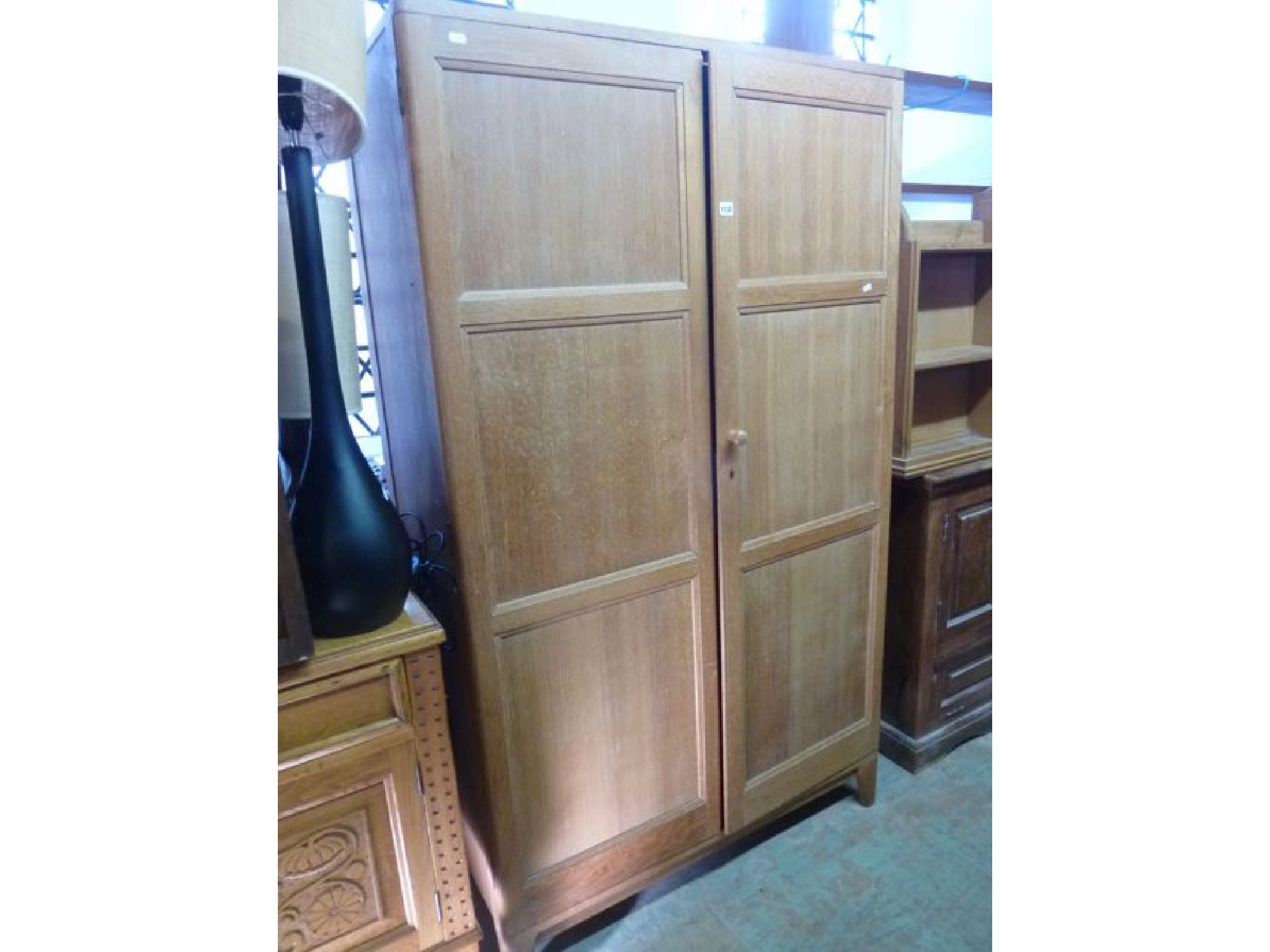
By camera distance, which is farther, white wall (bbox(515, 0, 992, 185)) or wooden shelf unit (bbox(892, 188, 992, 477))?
white wall (bbox(515, 0, 992, 185))

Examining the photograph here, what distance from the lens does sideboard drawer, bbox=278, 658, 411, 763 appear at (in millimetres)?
991

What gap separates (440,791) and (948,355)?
1.65 meters

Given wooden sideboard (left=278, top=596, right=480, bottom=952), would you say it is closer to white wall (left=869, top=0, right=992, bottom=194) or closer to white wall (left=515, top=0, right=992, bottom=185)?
white wall (left=515, top=0, right=992, bottom=185)

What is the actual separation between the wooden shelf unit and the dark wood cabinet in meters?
0.10

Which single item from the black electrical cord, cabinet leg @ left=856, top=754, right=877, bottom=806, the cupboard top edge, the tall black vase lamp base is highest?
the cupboard top edge

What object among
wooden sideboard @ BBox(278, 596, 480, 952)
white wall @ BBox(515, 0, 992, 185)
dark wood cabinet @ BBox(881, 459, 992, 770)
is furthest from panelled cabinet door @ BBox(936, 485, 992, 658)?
wooden sideboard @ BBox(278, 596, 480, 952)

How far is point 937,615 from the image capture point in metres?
1.94

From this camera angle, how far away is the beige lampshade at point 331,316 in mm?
1053

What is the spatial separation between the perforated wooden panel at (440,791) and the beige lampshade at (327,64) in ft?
2.54

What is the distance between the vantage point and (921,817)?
182 cm

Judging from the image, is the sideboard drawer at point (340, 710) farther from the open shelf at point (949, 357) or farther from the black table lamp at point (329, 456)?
the open shelf at point (949, 357)

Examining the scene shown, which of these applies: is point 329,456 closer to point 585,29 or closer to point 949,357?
point 585,29
